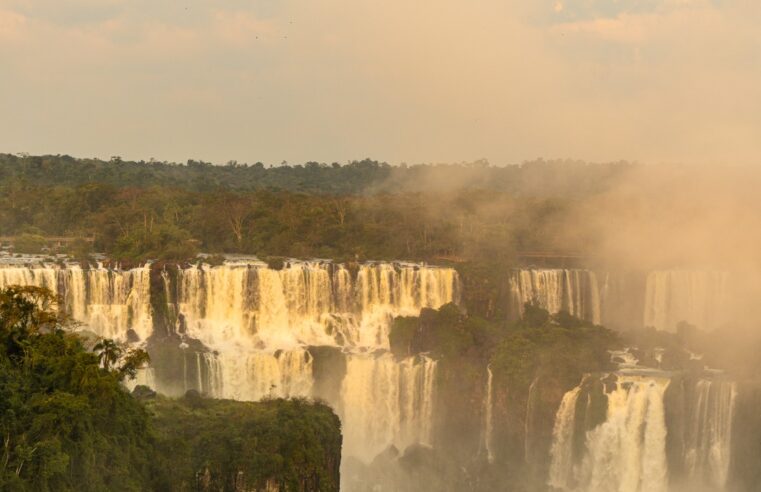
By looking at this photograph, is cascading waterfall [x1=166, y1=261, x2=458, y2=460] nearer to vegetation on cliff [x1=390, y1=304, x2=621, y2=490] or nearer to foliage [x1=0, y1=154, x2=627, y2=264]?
vegetation on cliff [x1=390, y1=304, x2=621, y2=490]

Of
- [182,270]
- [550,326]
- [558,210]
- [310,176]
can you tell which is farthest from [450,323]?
[310,176]

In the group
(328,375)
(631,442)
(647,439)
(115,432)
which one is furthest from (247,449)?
(647,439)

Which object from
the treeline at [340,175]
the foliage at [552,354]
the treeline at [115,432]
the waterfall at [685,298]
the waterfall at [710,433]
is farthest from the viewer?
the treeline at [340,175]

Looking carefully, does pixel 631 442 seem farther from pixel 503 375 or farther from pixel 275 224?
pixel 275 224

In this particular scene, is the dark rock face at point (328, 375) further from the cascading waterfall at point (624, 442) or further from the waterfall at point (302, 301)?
the cascading waterfall at point (624, 442)

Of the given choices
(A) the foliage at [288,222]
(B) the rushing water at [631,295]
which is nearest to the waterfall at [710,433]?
(B) the rushing water at [631,295]

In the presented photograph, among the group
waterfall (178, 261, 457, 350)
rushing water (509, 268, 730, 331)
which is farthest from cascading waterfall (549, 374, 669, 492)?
waterfall (178, 261, 457, 350)
